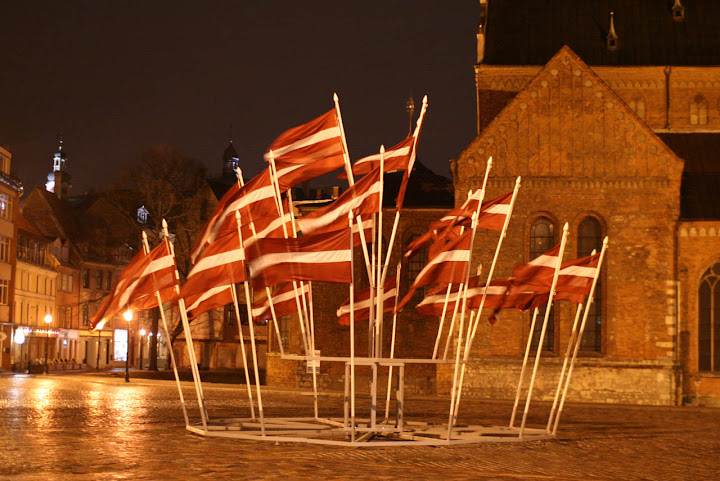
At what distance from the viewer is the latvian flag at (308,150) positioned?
2106 centimetres

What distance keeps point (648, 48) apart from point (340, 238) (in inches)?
1283

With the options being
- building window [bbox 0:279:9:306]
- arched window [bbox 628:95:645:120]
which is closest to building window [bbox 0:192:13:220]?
building window [bbox 0:279:9:306]

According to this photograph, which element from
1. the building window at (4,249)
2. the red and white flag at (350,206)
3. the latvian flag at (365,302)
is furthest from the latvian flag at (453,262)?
the building window at (4,249)

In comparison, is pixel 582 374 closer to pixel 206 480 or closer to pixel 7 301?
pixel 206 480

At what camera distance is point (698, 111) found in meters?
46.5

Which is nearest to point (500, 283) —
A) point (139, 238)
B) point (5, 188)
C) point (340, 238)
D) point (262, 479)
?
point (340, 238)

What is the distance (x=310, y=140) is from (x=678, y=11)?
32.9m

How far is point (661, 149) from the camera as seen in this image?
3972cm

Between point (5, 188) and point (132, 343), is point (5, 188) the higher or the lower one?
the higher one

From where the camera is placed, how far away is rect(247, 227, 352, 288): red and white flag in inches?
749

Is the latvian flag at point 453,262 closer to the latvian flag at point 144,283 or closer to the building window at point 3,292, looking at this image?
the latvian flag at point 144,283

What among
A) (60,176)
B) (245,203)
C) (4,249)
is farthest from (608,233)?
(60,176)

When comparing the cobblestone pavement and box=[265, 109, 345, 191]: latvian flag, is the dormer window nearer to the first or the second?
the cobblestone pavement

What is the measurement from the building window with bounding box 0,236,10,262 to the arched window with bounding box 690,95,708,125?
1839 inches
